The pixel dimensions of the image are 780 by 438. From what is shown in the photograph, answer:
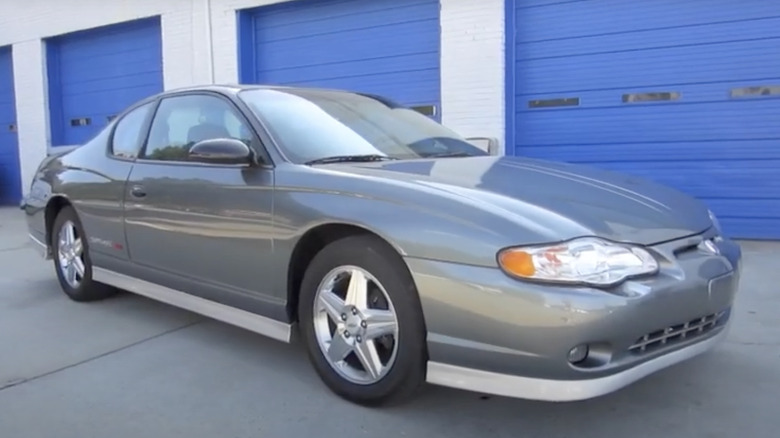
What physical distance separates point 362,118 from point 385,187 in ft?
3.54

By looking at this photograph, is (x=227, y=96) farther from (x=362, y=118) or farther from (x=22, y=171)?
(x=22, y=171)

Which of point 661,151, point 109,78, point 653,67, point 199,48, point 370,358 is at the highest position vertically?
point 199,48

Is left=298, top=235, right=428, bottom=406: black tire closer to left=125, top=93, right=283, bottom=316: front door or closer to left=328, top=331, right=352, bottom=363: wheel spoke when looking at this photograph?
left=328, top=331, right=352, bottom=363: wheel spoke

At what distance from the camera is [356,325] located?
289cm

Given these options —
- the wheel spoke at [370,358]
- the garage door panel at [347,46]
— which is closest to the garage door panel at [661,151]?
the garage door panel at [347,46]

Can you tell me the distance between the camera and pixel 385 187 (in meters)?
2.83

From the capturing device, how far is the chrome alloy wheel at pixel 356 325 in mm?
2812

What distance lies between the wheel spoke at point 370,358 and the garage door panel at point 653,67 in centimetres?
541

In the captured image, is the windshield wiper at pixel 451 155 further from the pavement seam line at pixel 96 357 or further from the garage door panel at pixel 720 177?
the garage door panel at pixel 720 177

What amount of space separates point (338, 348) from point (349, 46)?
259 inches

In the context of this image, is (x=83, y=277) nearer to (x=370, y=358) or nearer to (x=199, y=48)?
(x=370, y=358)

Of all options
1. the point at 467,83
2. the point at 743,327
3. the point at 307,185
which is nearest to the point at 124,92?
the point at 467,83

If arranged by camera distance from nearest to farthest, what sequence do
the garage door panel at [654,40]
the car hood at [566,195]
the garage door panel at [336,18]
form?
the car hood at [566,195] < the garage door panel at [654,40] < the garage door panel at [336,18]

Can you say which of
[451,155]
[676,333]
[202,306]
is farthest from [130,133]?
[676,333]
